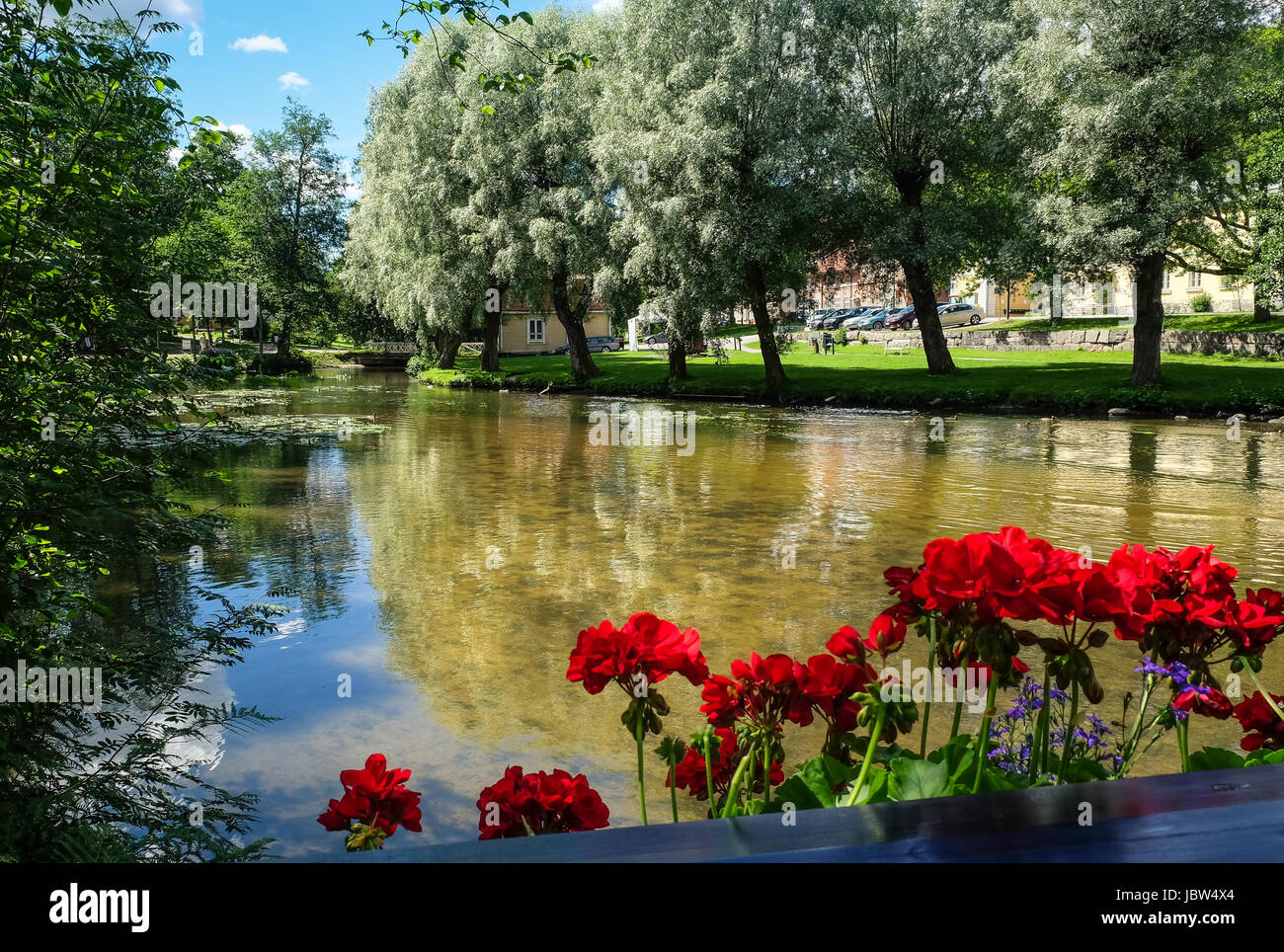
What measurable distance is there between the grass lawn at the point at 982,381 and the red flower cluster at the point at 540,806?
2599cm

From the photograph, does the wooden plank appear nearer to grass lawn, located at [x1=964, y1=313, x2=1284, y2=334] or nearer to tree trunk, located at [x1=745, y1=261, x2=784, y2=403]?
tree trunk, located at [x1=745, y1=261, x2=784, y2=403]

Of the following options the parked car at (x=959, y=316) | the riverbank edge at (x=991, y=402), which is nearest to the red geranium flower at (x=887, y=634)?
the riverbank edge at (x=991, y=402)

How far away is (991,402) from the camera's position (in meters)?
27.5

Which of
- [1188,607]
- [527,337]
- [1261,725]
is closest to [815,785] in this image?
[1188,607]

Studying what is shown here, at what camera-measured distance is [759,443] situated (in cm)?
2044

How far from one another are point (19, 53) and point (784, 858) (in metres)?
4.10

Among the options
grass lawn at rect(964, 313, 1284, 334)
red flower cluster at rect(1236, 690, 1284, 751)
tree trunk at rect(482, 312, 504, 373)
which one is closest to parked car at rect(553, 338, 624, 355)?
tree trunk at rect(482, 312, 504, 373)

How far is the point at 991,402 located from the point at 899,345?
20327mm

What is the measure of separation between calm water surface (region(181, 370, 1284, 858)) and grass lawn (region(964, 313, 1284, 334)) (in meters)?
17.4

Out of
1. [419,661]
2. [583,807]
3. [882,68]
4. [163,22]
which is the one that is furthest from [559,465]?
[882,68]

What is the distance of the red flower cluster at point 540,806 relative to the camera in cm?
234

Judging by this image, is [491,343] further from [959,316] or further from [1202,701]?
[1202,701]

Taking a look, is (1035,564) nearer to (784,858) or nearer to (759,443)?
(784,858)

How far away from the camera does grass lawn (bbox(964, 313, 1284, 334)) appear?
119 feet
